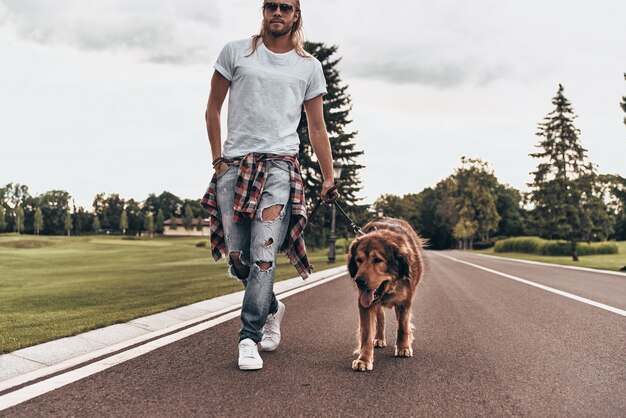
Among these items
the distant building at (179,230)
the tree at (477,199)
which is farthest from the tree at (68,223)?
the tree at (477,199)

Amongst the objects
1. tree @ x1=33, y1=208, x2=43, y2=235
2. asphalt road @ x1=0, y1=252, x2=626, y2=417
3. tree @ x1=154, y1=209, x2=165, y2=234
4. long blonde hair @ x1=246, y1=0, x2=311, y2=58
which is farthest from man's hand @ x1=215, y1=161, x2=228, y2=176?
tree @ x1=154, y1=209, x2=165, y2=234

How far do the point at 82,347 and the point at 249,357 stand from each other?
6.11 ft

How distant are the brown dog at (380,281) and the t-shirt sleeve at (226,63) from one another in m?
1.66

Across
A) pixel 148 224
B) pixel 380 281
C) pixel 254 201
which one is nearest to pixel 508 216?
pixel 148 224

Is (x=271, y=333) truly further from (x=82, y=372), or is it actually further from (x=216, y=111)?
(x=216, y=111)

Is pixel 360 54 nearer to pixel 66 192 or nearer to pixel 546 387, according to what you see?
pixel 546 387

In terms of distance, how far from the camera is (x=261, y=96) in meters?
4.02

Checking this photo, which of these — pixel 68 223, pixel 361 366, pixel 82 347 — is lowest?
pixel 82 347

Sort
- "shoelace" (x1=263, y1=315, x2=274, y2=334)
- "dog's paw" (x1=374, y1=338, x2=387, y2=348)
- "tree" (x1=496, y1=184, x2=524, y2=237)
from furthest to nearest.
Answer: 1. "tree" (x1=496, y1=184, x2=524, y2=237)
2. "dog's paw" (x1=374, y1=338, x2=387, y2=348)
3. "shoelace" (x1=263, y1=315, x2=274, y2=334)

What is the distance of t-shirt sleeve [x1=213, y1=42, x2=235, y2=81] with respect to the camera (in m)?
4.09

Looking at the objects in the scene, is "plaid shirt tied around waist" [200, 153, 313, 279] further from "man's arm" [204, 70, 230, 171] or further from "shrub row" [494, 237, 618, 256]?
"shrub row" [494, 237, 618, 256]

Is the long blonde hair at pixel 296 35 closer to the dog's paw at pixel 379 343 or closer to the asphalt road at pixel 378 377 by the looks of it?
the asphalt road at pixel 378 377

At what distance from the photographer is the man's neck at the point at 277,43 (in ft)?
13.6

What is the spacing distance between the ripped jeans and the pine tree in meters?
25.5
